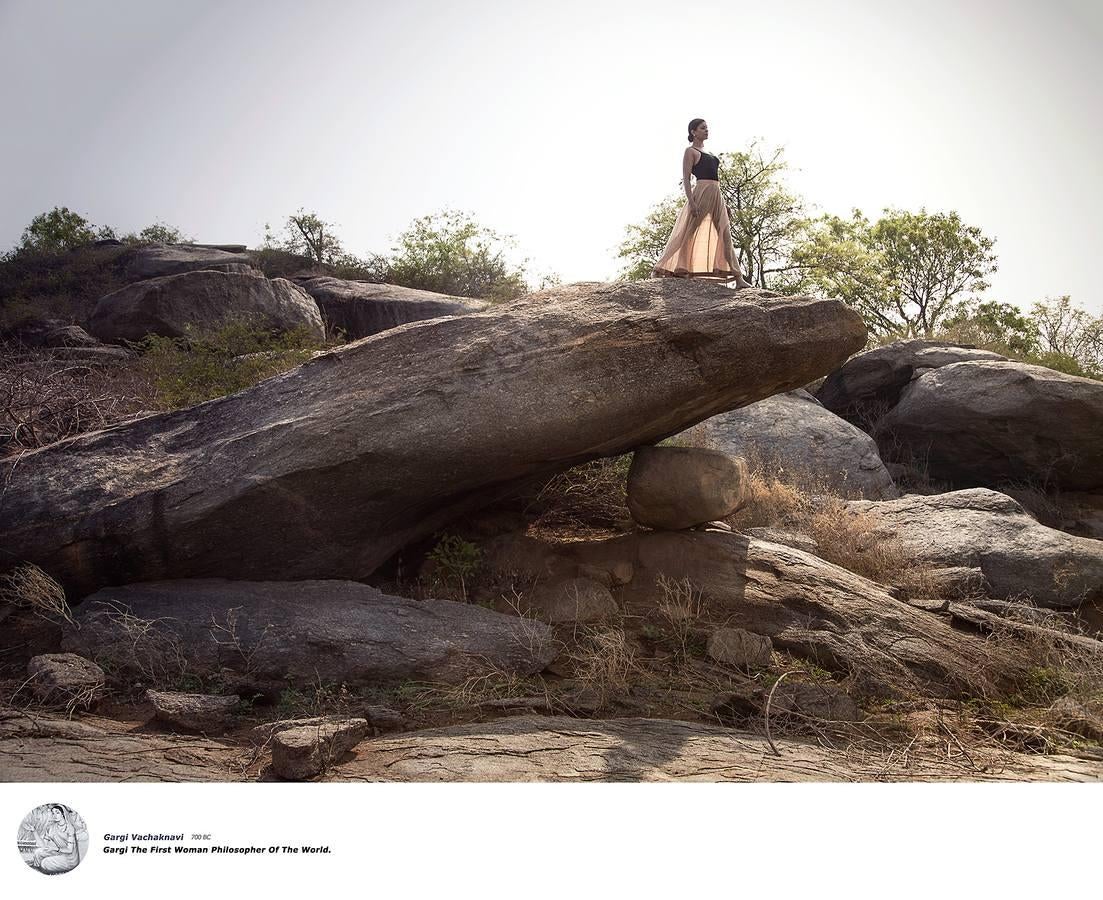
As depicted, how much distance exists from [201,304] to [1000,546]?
38.9 feet

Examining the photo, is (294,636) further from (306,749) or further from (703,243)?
(703,243)

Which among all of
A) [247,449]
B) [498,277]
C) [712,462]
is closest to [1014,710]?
[712,462]

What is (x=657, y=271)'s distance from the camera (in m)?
7.95

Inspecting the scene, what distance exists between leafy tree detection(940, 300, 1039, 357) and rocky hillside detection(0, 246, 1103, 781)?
8540 mm

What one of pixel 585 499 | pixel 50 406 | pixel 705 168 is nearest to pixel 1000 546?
pixel 585 499

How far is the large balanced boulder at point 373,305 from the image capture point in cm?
1348

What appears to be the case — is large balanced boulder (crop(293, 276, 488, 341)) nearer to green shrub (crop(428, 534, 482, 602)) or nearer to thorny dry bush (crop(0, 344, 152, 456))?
thorny dry bush (crop(0, 344, 152, 456))

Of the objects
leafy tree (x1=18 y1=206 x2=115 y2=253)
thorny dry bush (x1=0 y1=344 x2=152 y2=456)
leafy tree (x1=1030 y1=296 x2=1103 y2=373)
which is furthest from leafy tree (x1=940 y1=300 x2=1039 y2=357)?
leafy tree (x1=18 y1=206 x2=115 y2=253)

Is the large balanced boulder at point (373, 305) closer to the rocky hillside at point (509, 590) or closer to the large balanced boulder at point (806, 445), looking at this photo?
the large balanced boulder at point (806, 445)

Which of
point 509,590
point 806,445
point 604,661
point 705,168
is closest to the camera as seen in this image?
point 604,661

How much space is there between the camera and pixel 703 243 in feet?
25.9
